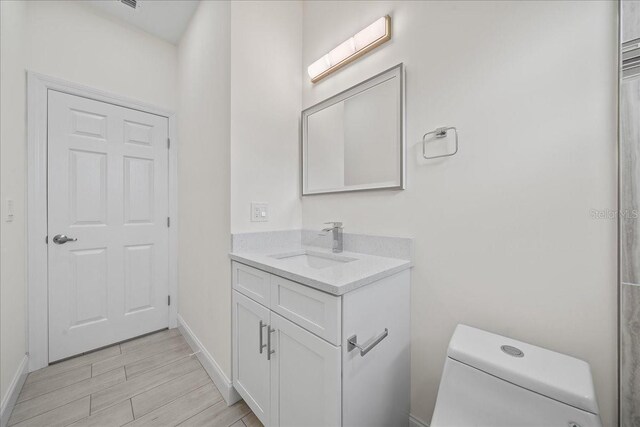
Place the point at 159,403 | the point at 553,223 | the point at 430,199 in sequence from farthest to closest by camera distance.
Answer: the point at 159,403 → the point at 430,199 → the point at 553,223

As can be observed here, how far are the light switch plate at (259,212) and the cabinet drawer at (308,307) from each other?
53 centimetres

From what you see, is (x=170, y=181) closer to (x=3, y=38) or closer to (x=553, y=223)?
(x=3, y=38)

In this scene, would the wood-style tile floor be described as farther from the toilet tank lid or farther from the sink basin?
the toilet tank lid

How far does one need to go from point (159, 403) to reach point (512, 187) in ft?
6.86

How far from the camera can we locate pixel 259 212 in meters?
1.56

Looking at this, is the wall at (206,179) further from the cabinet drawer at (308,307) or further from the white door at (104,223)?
the cabinet drawer at (308,307)

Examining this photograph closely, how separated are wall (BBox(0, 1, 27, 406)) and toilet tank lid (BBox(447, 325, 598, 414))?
2.22 meters

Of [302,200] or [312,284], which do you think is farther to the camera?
[302,200]

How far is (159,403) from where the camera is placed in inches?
55.8

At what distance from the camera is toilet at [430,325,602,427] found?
675mm

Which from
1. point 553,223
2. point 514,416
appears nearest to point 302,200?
point 553,223

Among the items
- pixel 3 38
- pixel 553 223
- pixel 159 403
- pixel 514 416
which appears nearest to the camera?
pixel 514 416

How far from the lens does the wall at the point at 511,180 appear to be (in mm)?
796

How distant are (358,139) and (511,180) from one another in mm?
793
